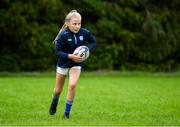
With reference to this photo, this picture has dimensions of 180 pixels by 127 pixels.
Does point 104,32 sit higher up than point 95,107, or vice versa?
point 95,107

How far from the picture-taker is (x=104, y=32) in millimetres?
31812

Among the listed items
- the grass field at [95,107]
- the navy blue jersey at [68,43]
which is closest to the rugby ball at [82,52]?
the navy blue jersey at [68,43]

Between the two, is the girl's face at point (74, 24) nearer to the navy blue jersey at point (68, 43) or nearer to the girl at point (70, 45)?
the girl at point (70, 45)

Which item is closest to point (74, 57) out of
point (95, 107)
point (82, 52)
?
point (82, 52)

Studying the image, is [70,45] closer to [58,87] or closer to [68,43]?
[68,43]

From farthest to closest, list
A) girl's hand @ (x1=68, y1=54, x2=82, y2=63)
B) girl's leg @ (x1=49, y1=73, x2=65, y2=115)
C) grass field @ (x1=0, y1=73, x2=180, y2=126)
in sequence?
1. girl's leg @ (x1=49, y1=73, x2=65, y2=115)
2. girl's hand @ (x1=68, y1=54, x2=82, y2=63)
3. grass field @ (x1=0, y1=73, x2=180, y2=126)

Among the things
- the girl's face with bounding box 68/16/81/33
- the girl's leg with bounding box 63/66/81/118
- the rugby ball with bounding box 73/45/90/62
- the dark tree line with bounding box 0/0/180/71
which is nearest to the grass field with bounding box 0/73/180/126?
the girl's leg with bounding box 63/66/81/118

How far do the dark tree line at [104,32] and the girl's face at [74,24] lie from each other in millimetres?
18308

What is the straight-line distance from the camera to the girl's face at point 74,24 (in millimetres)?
11070

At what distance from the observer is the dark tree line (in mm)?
29875

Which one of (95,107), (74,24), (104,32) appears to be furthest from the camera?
(104,32)

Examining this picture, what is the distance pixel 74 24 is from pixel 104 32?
2074 cm

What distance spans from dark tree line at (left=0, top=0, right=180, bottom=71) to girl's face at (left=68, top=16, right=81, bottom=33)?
1831 cm

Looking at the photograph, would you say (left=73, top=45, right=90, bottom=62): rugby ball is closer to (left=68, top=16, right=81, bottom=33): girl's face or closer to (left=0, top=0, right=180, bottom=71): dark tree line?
(left=68, top=16, right=81, bottom=33): girl's face
